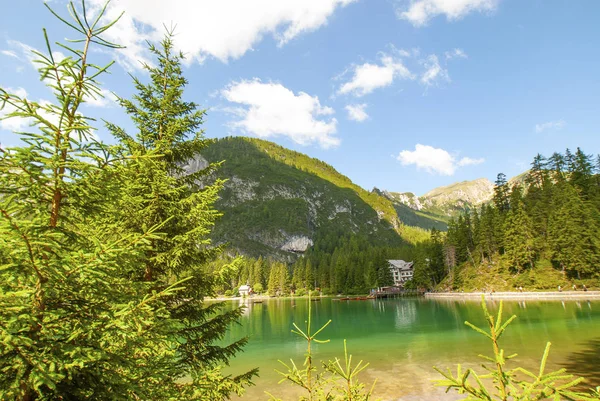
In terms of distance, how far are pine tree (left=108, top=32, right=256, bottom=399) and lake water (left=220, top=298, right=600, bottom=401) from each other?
6.65m

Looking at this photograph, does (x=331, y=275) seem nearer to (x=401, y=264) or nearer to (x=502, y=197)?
(x=401, y=264)

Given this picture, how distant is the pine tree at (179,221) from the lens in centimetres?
720

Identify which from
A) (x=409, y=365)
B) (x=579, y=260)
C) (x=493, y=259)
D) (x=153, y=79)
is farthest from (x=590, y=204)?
(x=153, y=79)

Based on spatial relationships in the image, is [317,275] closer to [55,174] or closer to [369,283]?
[369,283]

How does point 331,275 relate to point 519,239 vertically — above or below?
below

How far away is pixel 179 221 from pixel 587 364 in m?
25.1

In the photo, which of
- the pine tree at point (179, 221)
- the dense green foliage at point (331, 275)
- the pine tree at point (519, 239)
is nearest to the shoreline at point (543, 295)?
the pine tree at point (519, 239)

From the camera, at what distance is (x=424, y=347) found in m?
26.7

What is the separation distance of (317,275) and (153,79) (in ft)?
372

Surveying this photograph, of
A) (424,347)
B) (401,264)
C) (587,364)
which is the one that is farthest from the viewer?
(401,264)

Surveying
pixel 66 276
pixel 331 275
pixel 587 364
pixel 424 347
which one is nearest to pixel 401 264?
pixel 331 275

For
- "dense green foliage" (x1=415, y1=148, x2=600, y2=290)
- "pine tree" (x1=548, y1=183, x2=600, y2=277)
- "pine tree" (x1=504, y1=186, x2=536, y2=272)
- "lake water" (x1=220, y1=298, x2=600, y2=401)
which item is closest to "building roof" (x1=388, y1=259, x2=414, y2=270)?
"dense green foliage" (x1=415, y1=148, x2=600, y2=290)

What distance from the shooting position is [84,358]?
2945 mm

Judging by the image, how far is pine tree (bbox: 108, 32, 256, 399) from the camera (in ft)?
23.6
